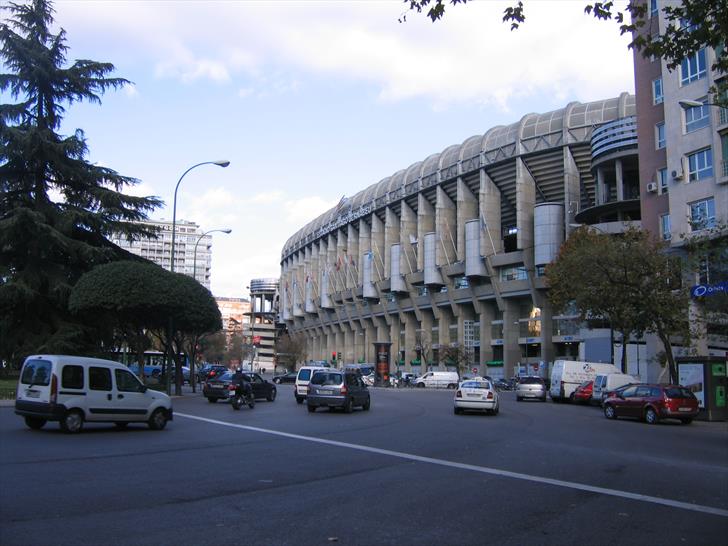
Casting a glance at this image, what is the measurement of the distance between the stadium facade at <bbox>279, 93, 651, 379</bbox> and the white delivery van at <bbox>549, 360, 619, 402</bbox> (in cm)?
684

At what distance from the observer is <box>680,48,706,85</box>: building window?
1366 inches

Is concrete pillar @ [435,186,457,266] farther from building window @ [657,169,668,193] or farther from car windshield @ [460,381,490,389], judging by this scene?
car windshield @ [460,381,490,389]

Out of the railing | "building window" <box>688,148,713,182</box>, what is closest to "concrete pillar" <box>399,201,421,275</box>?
the railing

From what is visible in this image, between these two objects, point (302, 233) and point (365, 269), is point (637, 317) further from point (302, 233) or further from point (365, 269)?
point (302, 233)

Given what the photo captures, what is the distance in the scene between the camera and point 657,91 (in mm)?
40906

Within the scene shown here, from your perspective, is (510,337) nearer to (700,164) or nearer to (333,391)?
(700,164)

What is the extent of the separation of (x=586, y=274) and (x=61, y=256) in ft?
86.6

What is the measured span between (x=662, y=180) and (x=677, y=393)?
19.5 meters

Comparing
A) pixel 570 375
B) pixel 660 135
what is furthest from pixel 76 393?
pixel 660 135

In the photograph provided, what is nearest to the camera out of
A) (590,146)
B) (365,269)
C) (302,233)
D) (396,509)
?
(396,509)

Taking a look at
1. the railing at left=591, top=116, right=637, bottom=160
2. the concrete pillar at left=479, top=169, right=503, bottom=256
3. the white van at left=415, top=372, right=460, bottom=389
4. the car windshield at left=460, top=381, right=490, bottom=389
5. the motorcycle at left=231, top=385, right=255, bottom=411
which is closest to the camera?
the motorcycle at left=231, top=385, right=255, bottom=411

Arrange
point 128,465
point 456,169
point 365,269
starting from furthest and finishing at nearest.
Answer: point 365,269
point 456,169
point 128,465

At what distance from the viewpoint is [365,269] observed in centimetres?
10206

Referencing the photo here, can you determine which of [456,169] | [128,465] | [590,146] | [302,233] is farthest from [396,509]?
[302,233]
